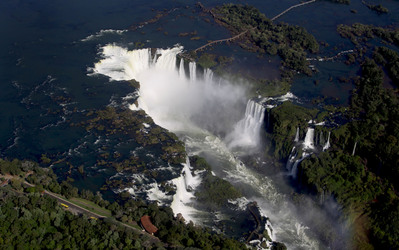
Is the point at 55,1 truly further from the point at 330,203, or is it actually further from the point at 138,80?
the point at 330,203

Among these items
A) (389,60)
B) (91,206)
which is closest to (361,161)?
(389,60)

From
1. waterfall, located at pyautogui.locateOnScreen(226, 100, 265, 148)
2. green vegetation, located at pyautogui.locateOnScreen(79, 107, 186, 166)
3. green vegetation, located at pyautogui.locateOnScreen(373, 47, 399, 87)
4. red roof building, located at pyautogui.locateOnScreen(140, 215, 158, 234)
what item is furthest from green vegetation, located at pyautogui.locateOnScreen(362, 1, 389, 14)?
red roof building, located at pyautogui.locateOnScreen(140, 215, 158, 234)

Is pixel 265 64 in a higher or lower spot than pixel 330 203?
higher

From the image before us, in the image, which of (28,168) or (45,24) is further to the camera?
(45,24)

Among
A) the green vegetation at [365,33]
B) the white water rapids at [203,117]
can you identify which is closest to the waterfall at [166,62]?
the white water rapids at [203,117]

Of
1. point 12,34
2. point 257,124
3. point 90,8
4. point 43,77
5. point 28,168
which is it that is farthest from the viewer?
point 90,8

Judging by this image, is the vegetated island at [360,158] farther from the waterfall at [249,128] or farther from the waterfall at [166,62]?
the waterfall at [166,62]

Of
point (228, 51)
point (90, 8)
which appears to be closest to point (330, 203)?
point (228, 51)
